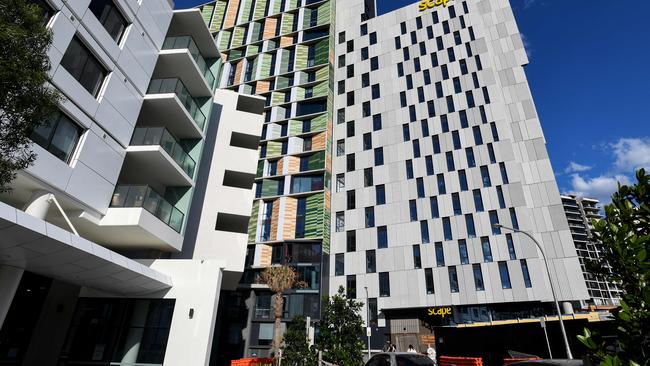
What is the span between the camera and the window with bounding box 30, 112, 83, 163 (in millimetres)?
13000

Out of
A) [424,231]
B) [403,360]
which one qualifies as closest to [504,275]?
[424,231]

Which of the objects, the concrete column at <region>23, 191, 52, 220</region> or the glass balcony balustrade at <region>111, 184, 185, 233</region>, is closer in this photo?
the concrete column at <region>23, 191, 52, 220</region>

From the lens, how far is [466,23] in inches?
1822

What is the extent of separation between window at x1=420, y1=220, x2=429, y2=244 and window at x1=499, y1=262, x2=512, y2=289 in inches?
304

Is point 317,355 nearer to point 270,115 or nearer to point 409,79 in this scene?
point 270,115

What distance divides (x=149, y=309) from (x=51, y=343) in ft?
18.6

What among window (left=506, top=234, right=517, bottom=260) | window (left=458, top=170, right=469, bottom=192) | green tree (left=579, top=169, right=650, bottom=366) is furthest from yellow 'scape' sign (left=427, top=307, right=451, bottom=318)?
green tree (left=579, top=169, right=650, bottom=366)

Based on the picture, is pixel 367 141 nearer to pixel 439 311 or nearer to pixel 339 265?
pixel 339 265

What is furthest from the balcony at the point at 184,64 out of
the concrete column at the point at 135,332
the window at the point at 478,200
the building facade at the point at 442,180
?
the window at the point at 478,200

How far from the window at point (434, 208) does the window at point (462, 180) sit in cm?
318

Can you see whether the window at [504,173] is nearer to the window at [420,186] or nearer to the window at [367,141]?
the window at [420,186]

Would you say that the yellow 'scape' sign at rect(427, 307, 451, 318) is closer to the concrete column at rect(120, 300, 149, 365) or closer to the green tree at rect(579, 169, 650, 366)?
the concrete column at rect(120, 300, 149, 365)

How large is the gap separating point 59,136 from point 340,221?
1292 inches

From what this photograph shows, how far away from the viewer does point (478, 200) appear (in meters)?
37.8
